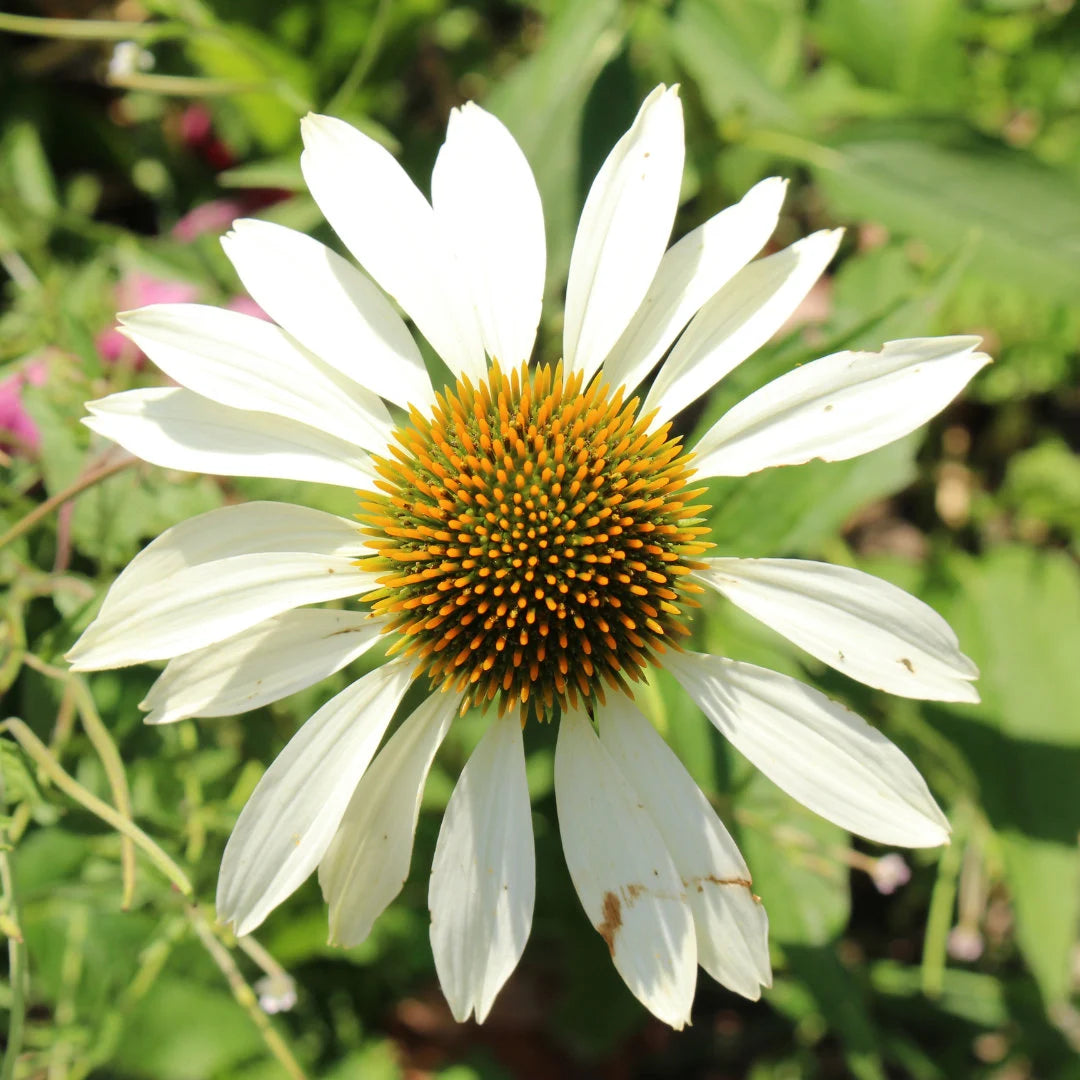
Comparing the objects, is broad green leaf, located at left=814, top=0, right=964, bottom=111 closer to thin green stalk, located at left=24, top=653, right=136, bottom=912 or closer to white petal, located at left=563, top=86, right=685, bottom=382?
white petal, located at left=563, top=86, right=685, bottom=382

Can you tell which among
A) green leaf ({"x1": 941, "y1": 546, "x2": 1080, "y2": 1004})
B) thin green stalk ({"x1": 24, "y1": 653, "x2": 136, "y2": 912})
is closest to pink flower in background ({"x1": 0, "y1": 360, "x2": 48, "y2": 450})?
thin green stalk ({"x1": 24, "y1": 653, "x2": 136, "y2": 912})

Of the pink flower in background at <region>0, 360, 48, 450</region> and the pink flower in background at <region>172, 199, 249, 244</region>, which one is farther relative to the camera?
the pink flower in background at <region>172, 199, 249, 244</region>

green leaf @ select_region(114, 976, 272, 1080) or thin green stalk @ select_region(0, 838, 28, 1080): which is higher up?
thin green stalk @ select_region(0, 838, 28, 1080)

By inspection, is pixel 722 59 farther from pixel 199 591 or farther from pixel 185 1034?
pixel 185 1034

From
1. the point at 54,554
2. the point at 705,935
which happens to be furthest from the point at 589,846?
the point at 54,554

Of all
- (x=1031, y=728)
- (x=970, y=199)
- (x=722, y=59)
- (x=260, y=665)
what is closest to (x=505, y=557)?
(x=260, y=665)

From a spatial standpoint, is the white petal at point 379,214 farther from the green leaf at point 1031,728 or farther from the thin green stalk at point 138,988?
the green leaf at point 1031,728
